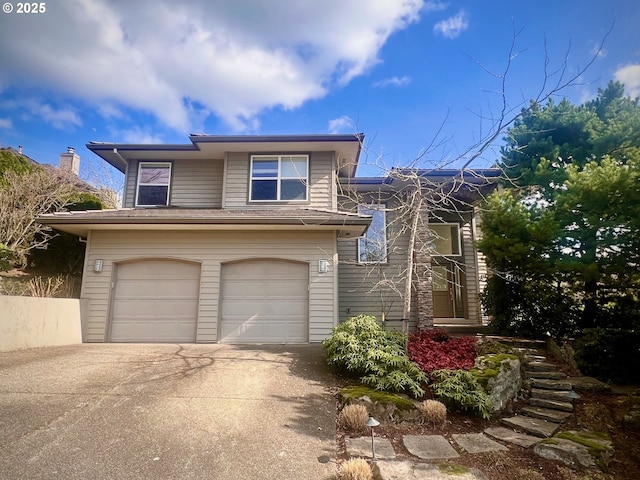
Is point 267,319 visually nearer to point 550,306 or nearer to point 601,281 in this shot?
point 550,306

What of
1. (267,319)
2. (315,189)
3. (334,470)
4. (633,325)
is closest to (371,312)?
(267,319)

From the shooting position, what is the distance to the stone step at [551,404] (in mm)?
5266

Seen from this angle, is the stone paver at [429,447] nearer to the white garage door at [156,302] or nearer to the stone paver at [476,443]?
the stone paver at [476,443]

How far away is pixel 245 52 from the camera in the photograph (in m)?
7.76

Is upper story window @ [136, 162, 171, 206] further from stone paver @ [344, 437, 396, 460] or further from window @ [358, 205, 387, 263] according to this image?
stone paver @ [344, 437, 396, 460]

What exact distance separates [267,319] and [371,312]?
3.61 meters

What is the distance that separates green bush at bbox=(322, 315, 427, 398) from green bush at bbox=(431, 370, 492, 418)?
0.95 ft

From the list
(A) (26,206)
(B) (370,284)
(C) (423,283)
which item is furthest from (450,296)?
(A) (26,206)

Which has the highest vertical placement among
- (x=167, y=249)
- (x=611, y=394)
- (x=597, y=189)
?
(x=597, y=189)

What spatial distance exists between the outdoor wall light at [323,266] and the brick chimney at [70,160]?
18048 mm

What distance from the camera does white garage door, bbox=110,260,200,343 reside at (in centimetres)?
837

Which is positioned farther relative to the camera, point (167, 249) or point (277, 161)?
point (277, 161)

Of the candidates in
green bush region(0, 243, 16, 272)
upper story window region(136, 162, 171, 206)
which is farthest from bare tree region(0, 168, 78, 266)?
upper story window region(136, 162, 171, 206)

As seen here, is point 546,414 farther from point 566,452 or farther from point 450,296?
point 450,296
